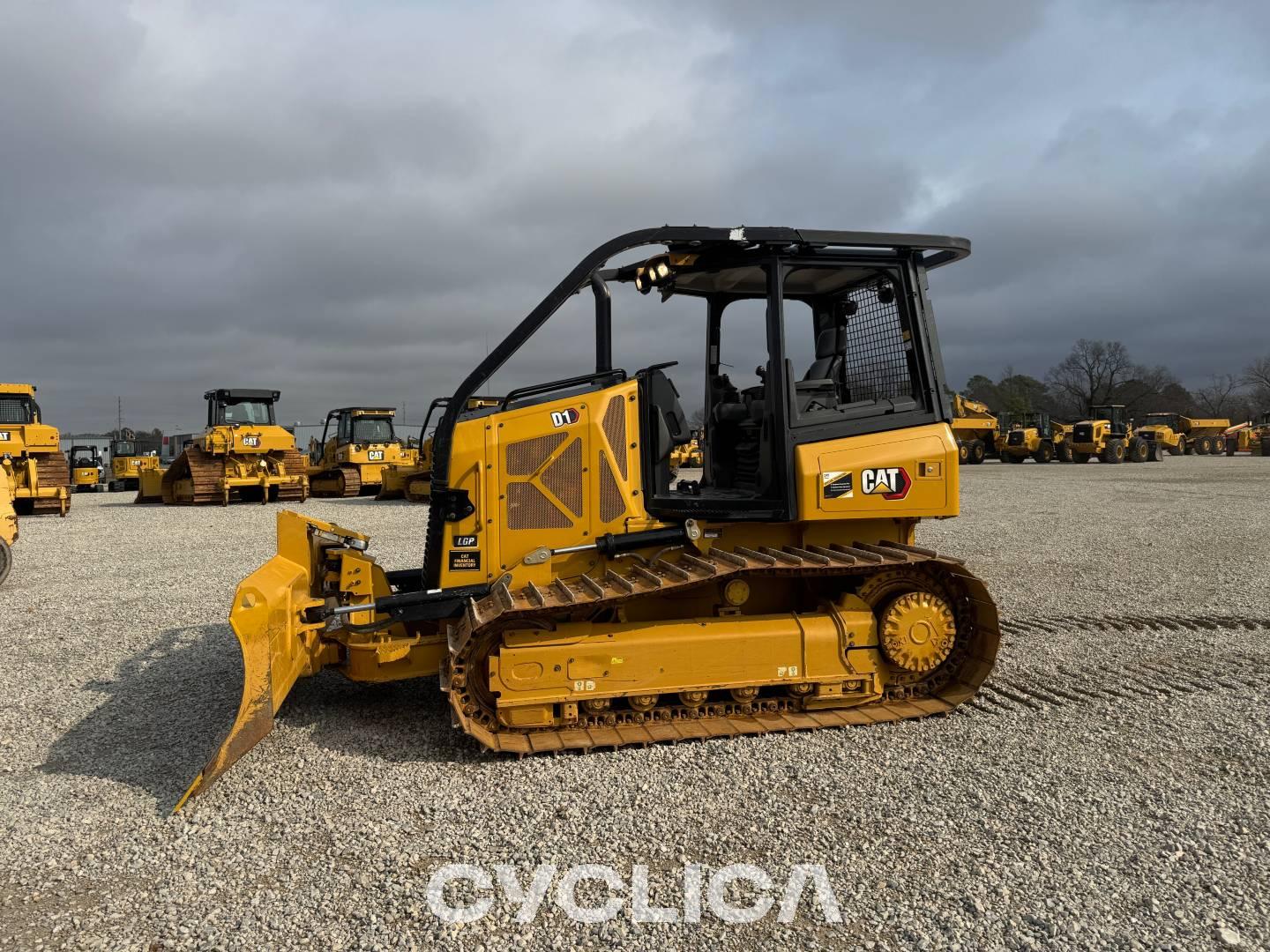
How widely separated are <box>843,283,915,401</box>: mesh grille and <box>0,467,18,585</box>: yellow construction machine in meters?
9.94

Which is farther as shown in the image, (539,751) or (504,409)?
(504,409)

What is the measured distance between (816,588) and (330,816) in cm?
307

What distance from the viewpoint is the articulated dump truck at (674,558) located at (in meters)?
4.73

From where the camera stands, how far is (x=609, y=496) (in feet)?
16.9

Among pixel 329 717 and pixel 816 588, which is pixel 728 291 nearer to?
pixel 816 588

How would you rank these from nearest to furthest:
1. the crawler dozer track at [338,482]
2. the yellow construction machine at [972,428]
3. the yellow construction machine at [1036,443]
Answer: the crawler dozer track at [338,482] → the yellow construction machine at [972,428] → the yellow construction machine at [1036,443]

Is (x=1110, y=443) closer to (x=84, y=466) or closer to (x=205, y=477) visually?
(x=205, y=477)

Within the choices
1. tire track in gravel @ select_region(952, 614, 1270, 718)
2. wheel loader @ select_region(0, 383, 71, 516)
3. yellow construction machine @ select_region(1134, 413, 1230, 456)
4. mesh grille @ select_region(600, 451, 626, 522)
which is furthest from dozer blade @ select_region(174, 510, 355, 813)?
yellow construction machine @ select_region(1134, 413, 1230, 456)

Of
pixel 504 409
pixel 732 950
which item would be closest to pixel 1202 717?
pixel 732 950

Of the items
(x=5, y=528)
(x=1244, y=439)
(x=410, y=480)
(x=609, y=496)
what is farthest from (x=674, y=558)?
(x=1244, y=439)

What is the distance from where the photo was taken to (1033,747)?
15.0ft

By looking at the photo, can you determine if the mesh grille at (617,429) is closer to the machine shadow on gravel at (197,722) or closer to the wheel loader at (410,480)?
the machine shadow on gravel at (197,722)

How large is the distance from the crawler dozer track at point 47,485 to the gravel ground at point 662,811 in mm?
15934

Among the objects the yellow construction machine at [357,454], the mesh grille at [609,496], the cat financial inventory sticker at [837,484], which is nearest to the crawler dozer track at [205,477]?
the yellow construction machine at [357,454]
